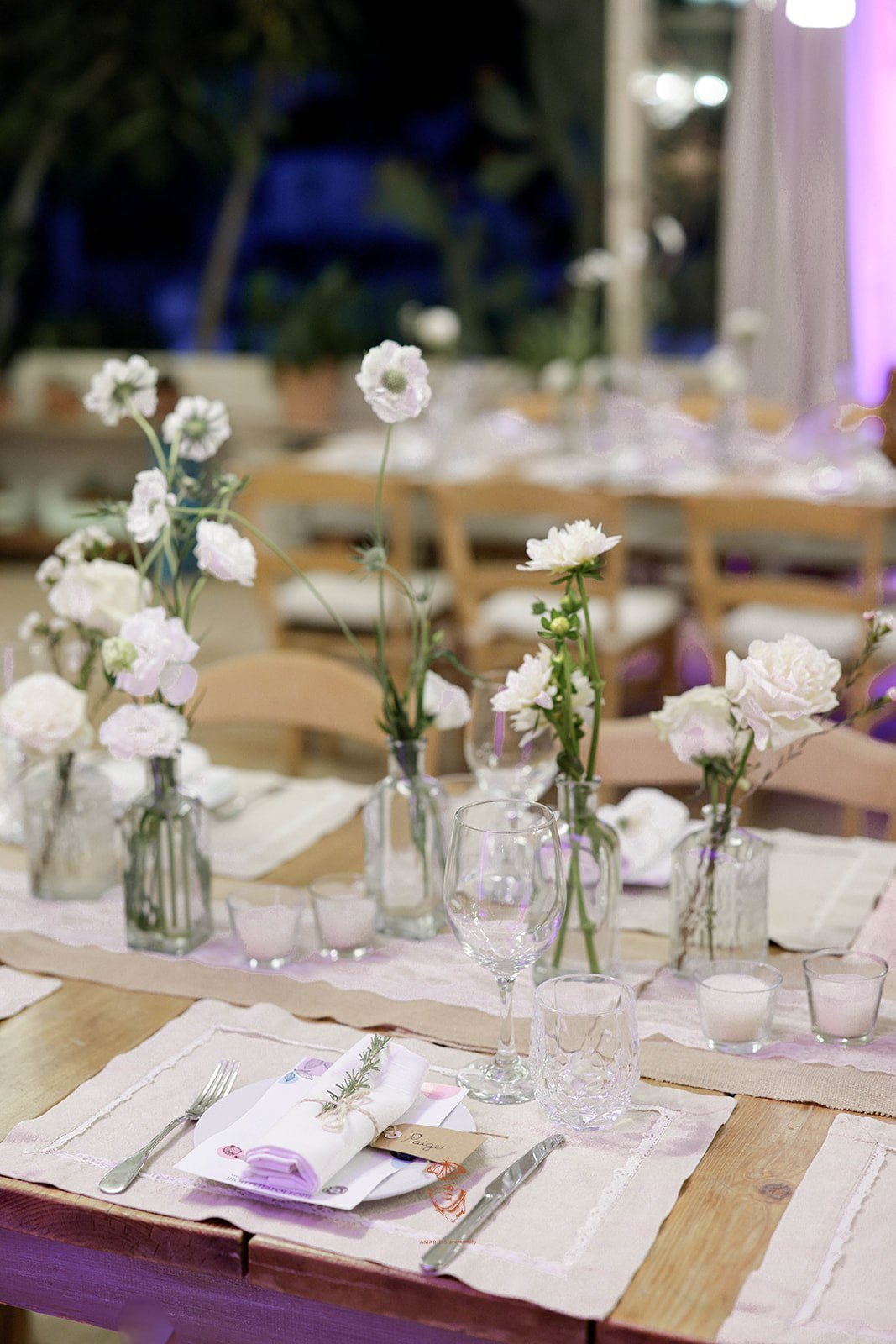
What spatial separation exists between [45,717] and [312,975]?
1.18ft

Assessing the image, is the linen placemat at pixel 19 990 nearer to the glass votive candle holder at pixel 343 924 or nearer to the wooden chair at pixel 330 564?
the glass votive candle holder at pixel 343 924

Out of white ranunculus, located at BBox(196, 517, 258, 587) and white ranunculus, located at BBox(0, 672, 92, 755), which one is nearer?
white ranunculus, located at BBox(196, 517, 258, 587)

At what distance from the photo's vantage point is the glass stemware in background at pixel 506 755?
1697 mm

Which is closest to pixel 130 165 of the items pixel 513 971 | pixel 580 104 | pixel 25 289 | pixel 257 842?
pixel 25 289

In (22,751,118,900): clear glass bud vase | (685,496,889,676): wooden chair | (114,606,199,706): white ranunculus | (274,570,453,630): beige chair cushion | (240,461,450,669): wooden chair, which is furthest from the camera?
(274,570,453,630): beige chair cushion

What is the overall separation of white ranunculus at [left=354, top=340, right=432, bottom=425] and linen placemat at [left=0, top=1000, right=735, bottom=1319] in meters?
0.53

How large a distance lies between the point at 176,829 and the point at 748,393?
4406 mm

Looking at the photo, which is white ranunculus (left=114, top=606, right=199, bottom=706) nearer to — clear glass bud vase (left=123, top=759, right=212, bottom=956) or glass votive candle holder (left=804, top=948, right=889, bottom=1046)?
clear glass bud vase (left=123, top=759, right=212, bottom=956)

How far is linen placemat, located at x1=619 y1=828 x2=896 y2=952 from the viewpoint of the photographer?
4.94ft

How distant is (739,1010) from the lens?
1261 mm

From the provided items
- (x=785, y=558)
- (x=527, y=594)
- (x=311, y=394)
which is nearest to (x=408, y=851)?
(x=527, y=594)

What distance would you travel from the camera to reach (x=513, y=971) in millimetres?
1197

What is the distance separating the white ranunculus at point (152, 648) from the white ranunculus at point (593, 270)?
3738 mm

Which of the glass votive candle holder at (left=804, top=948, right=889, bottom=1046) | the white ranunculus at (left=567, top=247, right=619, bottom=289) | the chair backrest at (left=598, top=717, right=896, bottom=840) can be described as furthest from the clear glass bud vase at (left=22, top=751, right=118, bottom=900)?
the white ranunculus at (left=567, top=247, right=619, bottom=289)
